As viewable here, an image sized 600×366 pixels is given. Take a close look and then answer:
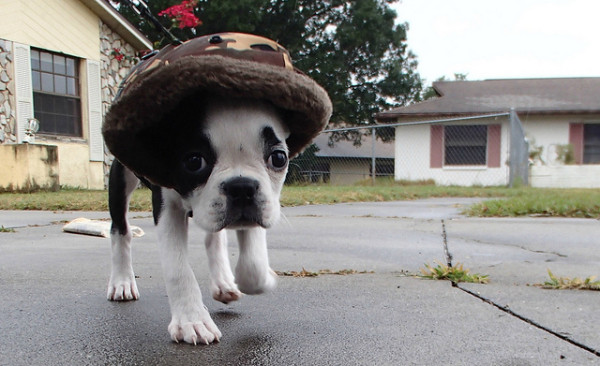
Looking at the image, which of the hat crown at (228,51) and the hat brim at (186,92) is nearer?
the hat brim at (186,92)

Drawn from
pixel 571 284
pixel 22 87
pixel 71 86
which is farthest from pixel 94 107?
pixel 571 284

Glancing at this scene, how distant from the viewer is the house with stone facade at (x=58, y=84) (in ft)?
34.2

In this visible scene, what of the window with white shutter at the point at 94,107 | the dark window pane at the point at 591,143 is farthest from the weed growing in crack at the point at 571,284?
the dark window pane at the point at 591,143

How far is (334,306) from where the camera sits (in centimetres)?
213

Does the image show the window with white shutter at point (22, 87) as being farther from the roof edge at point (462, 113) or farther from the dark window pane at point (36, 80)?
the roof edge at point (462, 113)

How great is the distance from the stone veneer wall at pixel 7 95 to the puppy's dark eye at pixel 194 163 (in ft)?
35.1

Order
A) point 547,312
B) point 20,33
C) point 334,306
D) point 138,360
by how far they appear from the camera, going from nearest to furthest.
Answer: point 138,360 → point 547,312 → point 334,306 → point 20,33

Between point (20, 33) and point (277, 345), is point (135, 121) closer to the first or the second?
point (277, 345)

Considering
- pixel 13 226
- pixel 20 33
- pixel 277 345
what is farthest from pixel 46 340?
pixel 20 33

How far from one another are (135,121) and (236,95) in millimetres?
359

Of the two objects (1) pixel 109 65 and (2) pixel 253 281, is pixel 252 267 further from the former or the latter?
(1) pixel 109 65

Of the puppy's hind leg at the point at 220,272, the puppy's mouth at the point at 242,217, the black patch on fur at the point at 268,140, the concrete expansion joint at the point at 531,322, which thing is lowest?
the concrete expansion joint at the point at 531,322

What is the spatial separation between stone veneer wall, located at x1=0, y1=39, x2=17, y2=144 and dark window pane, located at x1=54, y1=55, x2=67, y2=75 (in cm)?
114

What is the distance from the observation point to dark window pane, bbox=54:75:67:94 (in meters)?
11.9
